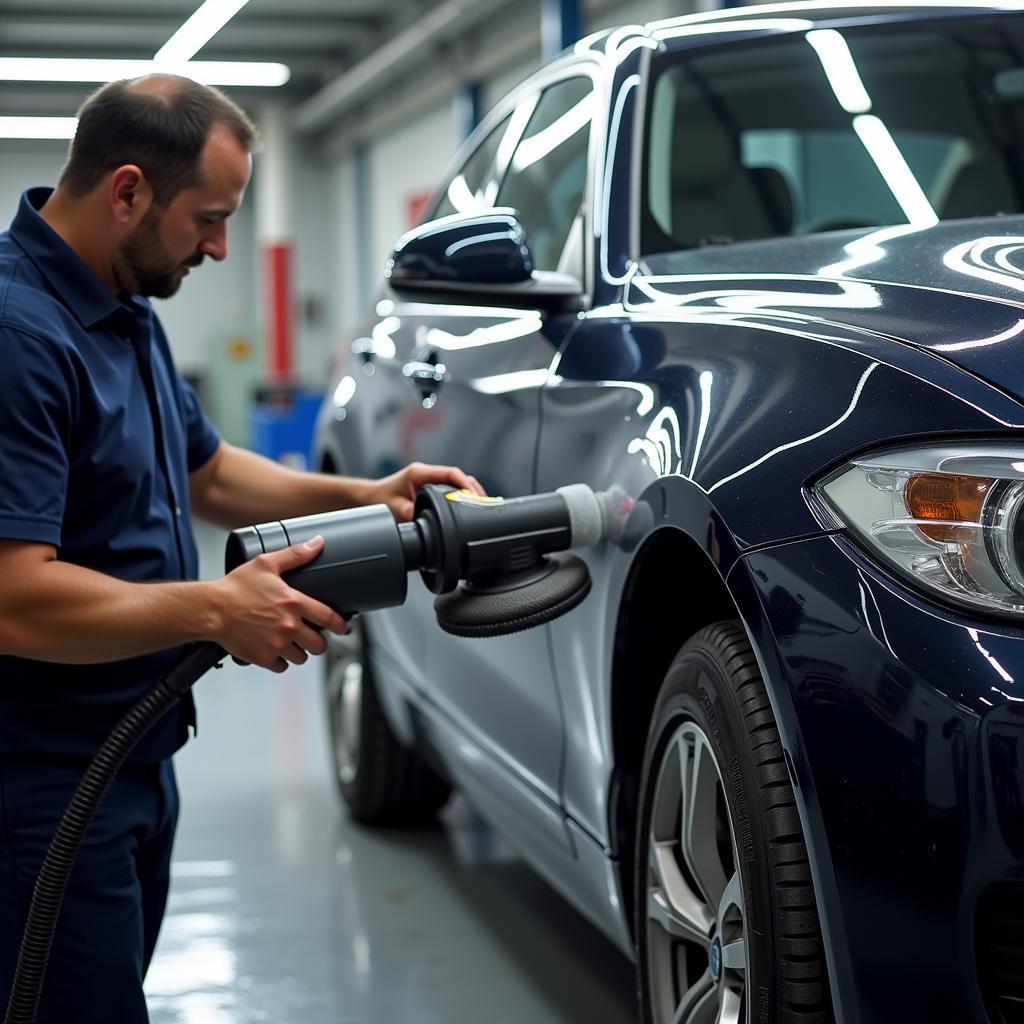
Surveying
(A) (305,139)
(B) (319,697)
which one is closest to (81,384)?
(B) (319,697)

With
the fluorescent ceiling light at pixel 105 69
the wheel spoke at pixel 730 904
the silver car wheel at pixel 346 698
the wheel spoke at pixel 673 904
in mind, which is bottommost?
the silver car wheel at pixel 346 698

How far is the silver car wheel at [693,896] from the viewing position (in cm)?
163

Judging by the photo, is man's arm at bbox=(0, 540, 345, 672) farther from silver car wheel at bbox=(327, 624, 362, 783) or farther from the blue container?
the blue container

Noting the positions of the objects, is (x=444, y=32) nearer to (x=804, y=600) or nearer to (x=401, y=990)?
(x=401, y=990)

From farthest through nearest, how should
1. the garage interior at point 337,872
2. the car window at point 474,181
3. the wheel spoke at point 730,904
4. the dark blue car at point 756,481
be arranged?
the car window at point 474,181 < the garage interior at point 337,872 < the wheel spoke at point 730,904 < the dark blue car at point 756,481

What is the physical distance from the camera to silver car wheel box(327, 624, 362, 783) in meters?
3.45

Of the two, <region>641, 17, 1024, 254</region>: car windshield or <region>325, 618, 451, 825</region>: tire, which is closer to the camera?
<region>641, 17, 1024, 254</region>: car windshield

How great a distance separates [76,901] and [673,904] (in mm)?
716

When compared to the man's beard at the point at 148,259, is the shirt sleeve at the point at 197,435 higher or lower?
lower

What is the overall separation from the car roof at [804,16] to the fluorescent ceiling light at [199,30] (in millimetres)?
11006

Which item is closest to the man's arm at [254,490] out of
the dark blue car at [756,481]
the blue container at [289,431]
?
the dark blue car at [756,481]

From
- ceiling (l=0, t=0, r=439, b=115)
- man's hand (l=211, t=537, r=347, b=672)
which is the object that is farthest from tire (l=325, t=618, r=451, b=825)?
ceiling (l=0, t=0, r=439, b=115)

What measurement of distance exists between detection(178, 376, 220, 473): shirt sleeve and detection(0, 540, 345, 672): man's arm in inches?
24.8

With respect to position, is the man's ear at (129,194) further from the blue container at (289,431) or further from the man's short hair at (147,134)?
the blue container at (289,431)
